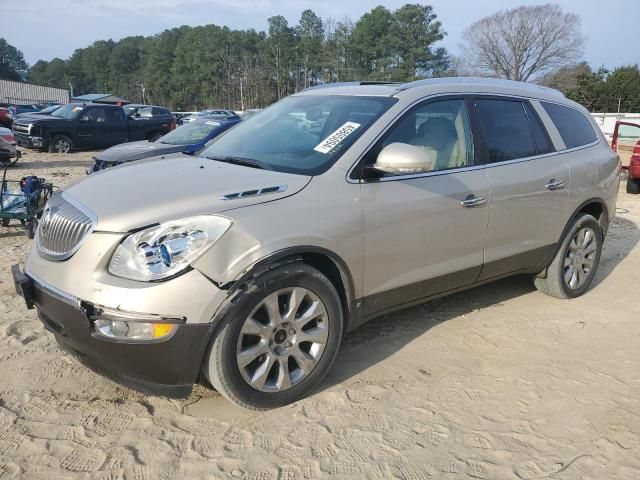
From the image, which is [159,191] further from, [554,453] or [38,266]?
[554,453]

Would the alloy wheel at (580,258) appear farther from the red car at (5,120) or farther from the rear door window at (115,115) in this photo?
the red car at (5,120)

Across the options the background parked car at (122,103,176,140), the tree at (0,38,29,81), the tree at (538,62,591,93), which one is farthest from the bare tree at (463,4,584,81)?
the tree at (0,38,29,81)

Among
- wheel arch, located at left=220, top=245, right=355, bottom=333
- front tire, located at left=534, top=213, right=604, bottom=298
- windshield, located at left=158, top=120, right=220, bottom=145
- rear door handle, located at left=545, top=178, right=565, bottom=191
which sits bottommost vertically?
front tire, located at left=534, top=213, right=604, bottom=298

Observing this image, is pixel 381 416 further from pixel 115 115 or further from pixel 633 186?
pixel 115 115

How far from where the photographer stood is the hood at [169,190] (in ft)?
8.93

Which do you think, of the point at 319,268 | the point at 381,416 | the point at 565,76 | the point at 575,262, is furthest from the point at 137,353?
the point at 565,76

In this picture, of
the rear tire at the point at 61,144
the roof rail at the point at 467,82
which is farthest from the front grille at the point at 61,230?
the rear tire at the point at 61,144

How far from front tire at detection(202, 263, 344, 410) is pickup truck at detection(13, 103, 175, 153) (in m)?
16.1

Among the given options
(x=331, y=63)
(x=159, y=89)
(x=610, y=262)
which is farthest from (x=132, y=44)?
(x=610, y=262)

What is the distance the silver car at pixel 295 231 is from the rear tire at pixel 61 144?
14648 mm

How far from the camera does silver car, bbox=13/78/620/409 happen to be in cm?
264

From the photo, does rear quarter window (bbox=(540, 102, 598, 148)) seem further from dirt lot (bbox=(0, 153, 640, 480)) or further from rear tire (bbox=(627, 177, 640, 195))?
rear tire (bbox=(627, 177, 640, 195))

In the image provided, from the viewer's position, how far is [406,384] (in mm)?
3373

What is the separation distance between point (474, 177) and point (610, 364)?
1567 millimetres
